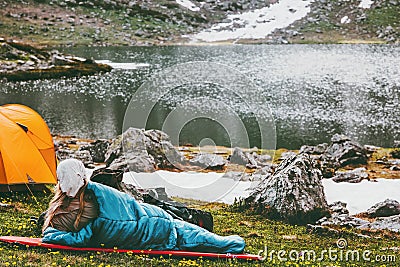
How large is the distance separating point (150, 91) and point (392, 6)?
120 metres

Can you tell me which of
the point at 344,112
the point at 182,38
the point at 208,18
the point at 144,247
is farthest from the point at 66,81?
the point at 208,18

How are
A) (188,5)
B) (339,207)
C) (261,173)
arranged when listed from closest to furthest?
Result: (339,207)
(261,173)
(188,5)

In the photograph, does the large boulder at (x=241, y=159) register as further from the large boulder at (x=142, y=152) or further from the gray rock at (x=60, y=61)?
the gray rock at (x=60, y=61)

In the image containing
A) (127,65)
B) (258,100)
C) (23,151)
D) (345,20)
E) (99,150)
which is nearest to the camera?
(23,151)

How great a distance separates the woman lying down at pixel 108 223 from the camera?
10.0m

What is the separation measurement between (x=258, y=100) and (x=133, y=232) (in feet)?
163

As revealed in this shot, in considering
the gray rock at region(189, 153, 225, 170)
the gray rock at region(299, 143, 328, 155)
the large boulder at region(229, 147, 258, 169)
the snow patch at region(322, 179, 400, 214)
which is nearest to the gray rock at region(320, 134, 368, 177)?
the gray rock at region(299, 143, 328, 155)

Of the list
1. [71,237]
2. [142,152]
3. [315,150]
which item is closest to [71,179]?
[71,237]

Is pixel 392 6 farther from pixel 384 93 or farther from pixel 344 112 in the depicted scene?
pixel 344 112

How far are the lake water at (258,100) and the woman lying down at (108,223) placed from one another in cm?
2881

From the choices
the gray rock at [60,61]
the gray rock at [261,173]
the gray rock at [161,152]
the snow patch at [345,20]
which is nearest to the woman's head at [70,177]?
the gray rock at [261,173]

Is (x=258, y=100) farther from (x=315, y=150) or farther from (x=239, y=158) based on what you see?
(x=239, y=158)

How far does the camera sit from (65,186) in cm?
982

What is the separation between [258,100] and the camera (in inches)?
2359
